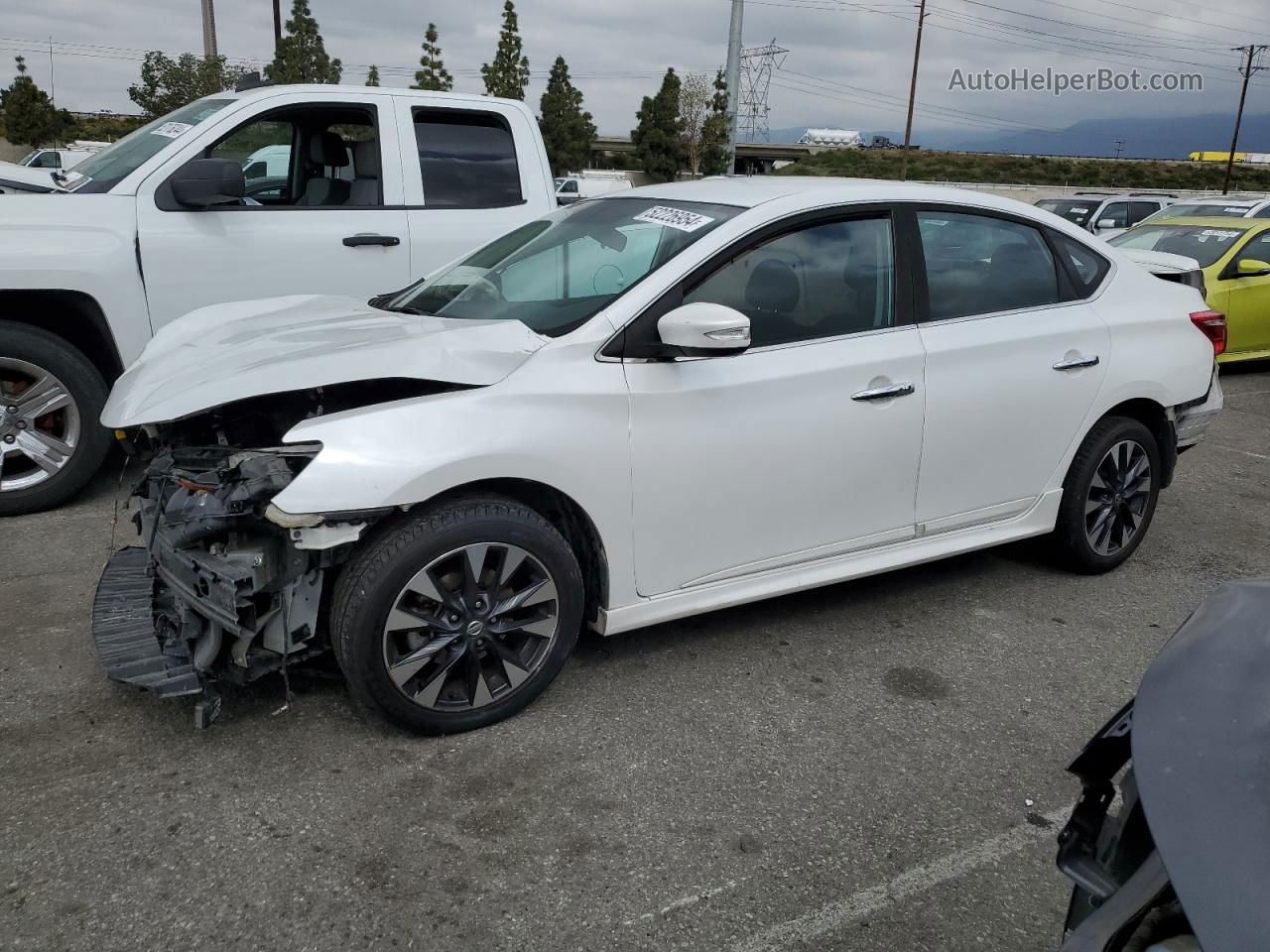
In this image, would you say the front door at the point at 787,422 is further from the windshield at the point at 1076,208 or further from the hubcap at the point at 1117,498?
the windshield at the point at 1076,208

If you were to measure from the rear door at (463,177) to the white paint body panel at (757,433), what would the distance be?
5.54 feet

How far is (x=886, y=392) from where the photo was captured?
3.71 m

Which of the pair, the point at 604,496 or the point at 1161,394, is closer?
the point at 604,496

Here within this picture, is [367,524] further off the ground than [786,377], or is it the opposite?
[786,377]

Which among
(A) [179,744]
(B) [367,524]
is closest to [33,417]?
(A) [179,744]

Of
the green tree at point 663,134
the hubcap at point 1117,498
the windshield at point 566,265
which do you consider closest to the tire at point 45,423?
the windshield at point 566,265

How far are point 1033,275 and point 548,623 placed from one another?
2.53m

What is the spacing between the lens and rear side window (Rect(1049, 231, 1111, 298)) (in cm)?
440

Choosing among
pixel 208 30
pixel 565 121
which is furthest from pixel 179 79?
pixel 565 121

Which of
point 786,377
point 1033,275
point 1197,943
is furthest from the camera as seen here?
point 1033,275

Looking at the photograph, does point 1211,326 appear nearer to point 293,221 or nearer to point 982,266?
point 982,266

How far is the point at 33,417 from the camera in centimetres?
498

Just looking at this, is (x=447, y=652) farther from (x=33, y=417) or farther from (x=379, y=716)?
(x=33, y=417)

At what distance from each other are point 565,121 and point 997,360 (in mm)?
59414
